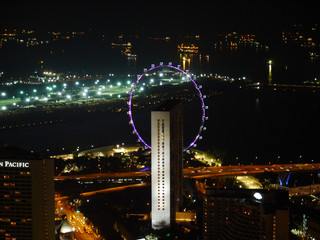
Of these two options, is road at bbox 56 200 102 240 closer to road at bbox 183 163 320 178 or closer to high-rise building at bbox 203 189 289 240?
high-rise building at bbox 203 189 289 240

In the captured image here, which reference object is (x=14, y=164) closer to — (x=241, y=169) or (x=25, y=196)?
(x=25, y=196)

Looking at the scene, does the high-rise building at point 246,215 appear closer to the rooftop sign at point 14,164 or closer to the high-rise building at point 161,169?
the high-rise building at point 161,169

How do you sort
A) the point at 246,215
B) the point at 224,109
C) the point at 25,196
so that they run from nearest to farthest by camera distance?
the point at 25,196, the point at 246,215, the point at 224,109

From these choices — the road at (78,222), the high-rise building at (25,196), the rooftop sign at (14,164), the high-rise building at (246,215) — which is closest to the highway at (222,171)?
the road at (78,222)

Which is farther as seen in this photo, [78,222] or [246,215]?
[78,222]

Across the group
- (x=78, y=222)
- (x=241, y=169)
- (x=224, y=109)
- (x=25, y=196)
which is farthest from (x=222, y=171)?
(x=224, y=109)
